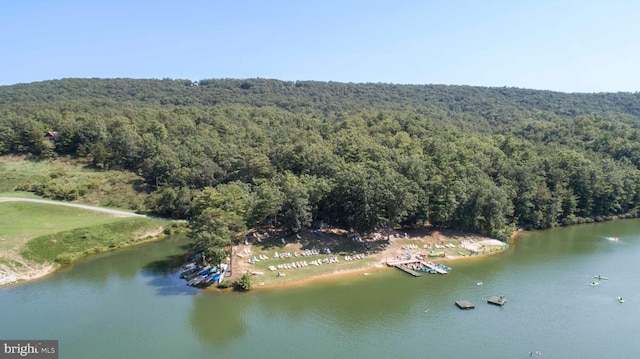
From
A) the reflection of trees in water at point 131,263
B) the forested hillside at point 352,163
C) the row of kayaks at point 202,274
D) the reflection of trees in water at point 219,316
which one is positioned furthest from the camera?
the forested hillside at point 352,163

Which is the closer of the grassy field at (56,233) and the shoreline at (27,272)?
the shoreline at (27,272)

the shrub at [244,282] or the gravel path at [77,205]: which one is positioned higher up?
the gravel path at [77,205]

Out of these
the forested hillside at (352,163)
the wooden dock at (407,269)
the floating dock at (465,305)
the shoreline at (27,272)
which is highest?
the forested hillside at (352,163)

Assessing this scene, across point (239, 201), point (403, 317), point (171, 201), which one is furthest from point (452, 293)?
point (171, 201)

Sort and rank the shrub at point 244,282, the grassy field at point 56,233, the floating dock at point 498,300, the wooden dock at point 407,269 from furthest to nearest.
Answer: the grassy field at point 56,233, the wooden dock at point 407,269, the shrub at point 244,282, the floating dock at point 498,300

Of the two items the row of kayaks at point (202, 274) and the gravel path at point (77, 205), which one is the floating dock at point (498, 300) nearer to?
the row of kayaks at point (202, 274)

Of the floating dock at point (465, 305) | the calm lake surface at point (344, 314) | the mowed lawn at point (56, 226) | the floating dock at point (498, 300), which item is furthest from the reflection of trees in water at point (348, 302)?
the mowed lawn at point (56, 226)
